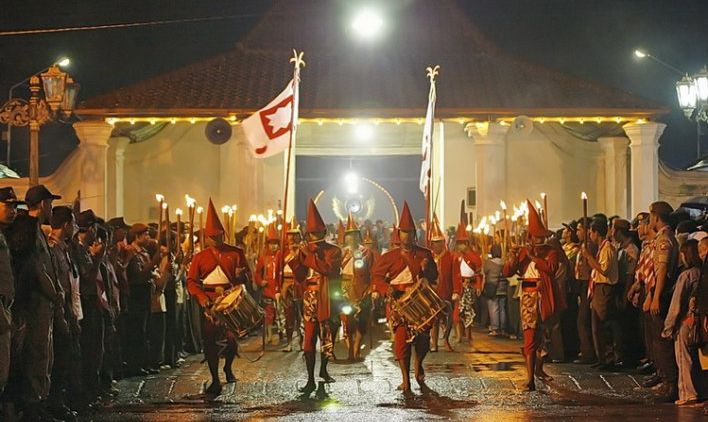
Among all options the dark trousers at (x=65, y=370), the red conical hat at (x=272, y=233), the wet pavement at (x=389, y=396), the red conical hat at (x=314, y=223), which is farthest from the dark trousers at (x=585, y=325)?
the dark trousers at (x=65, y=370)

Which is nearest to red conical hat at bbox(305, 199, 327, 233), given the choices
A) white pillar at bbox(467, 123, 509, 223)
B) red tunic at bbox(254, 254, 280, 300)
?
red tunic at bbox(254, 254, 280, 300)

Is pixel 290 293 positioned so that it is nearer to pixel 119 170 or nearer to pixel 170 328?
pixel 170 328

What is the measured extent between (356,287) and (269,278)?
167cm

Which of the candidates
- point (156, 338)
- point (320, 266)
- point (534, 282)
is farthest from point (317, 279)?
point (156, 338)

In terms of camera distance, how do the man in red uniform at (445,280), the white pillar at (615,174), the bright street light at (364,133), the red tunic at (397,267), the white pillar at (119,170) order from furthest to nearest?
the bright street light at (364,133) < the white pillar at (615,174) < the white pillar at (119,170) < the man in red uniform at (445,280) < the red tunic at (397,267)

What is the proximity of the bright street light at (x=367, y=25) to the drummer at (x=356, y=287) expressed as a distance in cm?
1403

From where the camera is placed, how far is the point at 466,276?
62.5ft

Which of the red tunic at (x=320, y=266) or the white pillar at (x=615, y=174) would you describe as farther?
the white pillar at (x=615, y=174)

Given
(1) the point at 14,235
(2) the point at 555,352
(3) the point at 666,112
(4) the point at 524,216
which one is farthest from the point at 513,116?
(1) the point at 14,235

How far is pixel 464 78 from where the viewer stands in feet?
89.9

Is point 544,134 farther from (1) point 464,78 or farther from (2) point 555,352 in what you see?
(2) point 555,352

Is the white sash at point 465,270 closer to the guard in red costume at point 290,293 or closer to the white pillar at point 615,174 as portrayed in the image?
the guard in red costume at point 290,293

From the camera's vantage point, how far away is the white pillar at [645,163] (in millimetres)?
25688

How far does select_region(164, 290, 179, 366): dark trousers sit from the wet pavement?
274 mm
